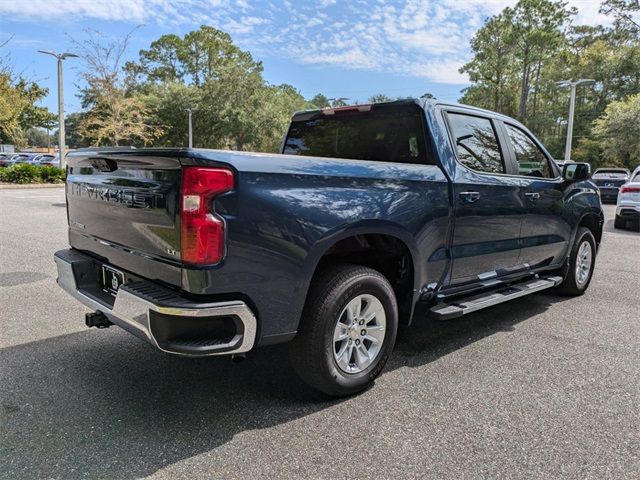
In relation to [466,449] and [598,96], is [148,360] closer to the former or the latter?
[466,449]

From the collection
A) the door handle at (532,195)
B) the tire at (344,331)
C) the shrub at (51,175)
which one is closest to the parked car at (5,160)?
the shrub at (51,175)

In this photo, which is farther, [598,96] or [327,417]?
[598,96]

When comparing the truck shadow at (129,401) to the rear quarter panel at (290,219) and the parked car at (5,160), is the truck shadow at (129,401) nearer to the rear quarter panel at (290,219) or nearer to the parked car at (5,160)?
the rear quarter panel at (290,219)

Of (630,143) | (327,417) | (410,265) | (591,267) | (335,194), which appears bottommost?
(327,417)

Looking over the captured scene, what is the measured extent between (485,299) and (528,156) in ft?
5.32

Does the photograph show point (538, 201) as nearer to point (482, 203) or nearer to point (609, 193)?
point (482, 203)

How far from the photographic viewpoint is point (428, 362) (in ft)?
12.3

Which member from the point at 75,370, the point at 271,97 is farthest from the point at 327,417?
the point at 271,97

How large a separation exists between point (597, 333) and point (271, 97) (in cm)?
4364

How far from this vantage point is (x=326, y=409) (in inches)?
119

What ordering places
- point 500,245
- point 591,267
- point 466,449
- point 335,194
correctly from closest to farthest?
1. point 466,449
2. point 335,194
3. point 500,245
4. point 591,267

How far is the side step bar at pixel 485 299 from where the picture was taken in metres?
3.61

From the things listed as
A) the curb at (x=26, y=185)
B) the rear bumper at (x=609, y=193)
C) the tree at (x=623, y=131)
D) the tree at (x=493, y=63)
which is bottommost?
the curb at (x=26, y=185)

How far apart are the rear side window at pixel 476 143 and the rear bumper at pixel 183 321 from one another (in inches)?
88.8
